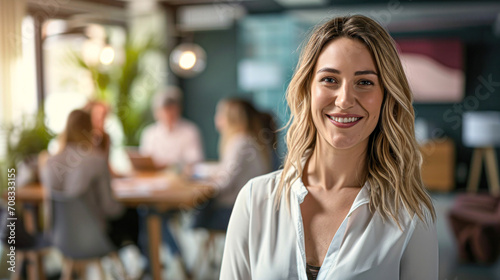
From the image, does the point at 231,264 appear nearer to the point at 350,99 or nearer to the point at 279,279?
the point at 279,279


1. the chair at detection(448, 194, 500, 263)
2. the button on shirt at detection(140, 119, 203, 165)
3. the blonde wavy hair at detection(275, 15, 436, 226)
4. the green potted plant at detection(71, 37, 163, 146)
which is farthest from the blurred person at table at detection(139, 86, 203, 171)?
the blonde wavy hair at detection(275, 15, 436, 226)

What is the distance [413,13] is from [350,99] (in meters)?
6.98

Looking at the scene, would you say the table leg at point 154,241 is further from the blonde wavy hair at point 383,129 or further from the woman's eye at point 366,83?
the woman's eye at point 366,83

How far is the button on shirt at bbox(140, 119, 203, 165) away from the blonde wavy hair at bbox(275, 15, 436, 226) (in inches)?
163

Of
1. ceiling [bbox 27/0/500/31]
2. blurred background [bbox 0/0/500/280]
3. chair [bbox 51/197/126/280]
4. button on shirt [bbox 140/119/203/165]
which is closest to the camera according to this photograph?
chair [bbox 51/197/126/280]

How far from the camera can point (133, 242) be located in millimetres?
3617

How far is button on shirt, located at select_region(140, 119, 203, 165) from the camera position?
17.4 feet

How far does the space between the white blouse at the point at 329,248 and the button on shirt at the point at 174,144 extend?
163 inches

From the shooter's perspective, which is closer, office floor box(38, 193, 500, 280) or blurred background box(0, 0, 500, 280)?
office floor box(38, 193, 500, 280)

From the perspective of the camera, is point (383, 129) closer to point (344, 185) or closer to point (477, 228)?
point (344, 185)

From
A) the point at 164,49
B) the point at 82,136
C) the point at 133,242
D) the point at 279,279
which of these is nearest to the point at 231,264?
the point at 279,279

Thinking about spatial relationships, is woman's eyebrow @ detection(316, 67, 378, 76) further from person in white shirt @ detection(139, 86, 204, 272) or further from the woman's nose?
person in white shirt @ detection(139, 86, 204, 272)

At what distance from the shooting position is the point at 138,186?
12.8 feet

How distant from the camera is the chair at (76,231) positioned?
3.13 meters
